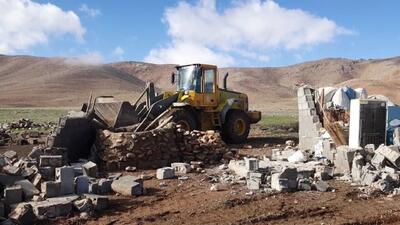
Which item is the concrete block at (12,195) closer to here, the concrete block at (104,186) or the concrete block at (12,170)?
the concrete block at (12,170)

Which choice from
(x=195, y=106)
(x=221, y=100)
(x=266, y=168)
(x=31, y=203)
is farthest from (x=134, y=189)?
(x=221, y=100)

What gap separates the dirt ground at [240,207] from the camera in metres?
7.26

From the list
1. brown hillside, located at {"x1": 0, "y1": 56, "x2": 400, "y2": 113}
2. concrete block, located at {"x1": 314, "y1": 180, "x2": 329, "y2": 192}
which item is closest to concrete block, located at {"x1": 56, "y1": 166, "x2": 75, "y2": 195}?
concrete block, located at {"x1": 314, "y1": 180, "x2": 329, "y2": 192}

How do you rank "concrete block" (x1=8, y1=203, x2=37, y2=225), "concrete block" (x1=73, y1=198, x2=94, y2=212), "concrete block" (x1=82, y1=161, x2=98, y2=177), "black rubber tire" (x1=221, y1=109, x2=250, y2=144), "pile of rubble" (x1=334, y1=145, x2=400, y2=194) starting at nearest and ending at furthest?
"concrete block" (x1=8, y1=203, x2=37, y2=225) < "concrete block" (x1=73, y1=198, x2=94, y2=212) < "pile of rubble" (x1=334, y1=145, x2=400, y2=194) < "concrete block" (x1=82, y1=161, x2=98, y2=177) < "black rubber tire" (x1=221, y1=109, x2=250, y2=144)

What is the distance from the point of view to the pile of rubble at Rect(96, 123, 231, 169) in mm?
11695

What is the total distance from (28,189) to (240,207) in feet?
10.9

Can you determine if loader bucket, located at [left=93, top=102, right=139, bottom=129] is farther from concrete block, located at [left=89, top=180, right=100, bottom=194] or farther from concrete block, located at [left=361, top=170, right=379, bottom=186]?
concrete block, located at [left=361, top=170, right=379, bottom=186]

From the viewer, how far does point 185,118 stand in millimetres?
15336

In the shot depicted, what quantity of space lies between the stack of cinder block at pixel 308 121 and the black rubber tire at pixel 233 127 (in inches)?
126

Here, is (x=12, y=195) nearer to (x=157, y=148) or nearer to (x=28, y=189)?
(x=28, y=189)

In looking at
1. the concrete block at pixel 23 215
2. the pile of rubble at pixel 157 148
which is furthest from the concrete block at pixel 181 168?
A: the concrete block at pixel 23 215

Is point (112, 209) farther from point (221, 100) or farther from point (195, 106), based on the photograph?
point (221, 100)

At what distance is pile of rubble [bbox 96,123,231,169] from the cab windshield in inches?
131

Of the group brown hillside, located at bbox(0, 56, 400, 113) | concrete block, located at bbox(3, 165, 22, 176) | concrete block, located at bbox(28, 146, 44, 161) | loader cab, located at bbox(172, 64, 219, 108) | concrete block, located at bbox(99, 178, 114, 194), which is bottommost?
concrete block, located at bbox(99, 178, 114, 194)
